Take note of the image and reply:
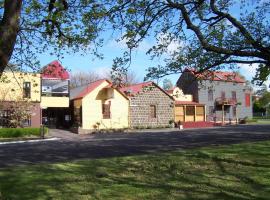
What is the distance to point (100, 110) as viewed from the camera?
47812mm

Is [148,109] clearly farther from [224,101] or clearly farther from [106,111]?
[224,101]

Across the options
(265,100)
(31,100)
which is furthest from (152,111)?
(265,100)

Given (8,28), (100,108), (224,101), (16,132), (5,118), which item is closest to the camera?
(8,28)

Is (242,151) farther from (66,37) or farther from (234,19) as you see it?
(66,37)

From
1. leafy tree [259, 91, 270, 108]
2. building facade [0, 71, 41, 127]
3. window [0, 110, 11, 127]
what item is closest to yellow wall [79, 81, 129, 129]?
building facade [0, 71, 41, 127]

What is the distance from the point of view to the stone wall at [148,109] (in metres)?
50.2

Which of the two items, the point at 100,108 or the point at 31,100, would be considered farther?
the point at 100,108

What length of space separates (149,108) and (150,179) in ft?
131

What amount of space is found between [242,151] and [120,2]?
728cm

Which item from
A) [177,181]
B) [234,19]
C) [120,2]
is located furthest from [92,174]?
[234,19]

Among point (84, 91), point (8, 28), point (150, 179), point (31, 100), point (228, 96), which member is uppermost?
point (228, 96)

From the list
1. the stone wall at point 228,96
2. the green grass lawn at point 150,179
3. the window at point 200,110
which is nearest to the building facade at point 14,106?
the window at point 200,110

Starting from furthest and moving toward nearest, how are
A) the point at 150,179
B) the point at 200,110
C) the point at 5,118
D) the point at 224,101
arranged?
the point at 224,101 < the point at 200,110 < the point at 5,118 < the point at 150,179

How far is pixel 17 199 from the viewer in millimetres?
9852
